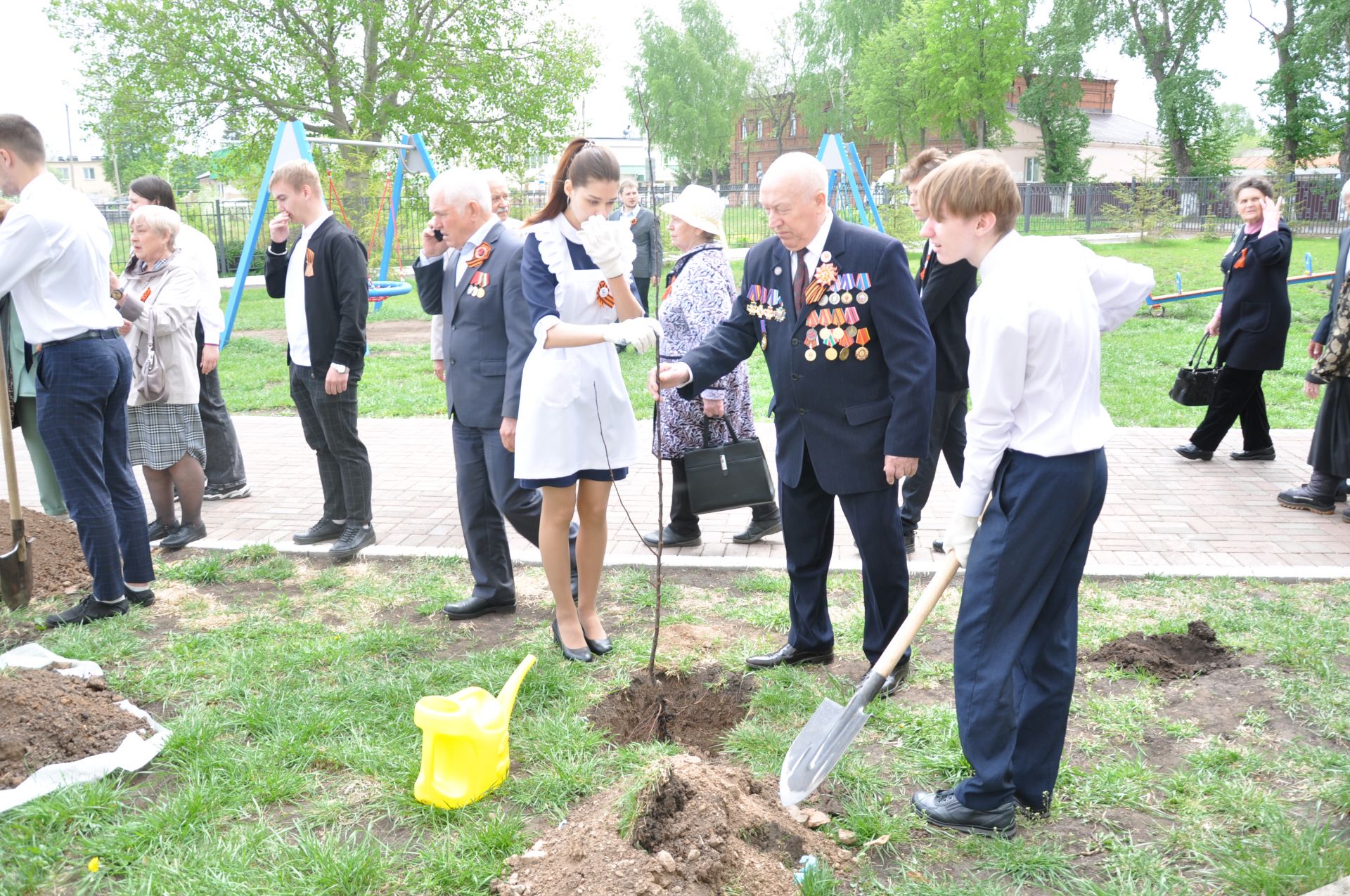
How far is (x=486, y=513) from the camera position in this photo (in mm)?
4910

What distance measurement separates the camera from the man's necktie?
376 cm

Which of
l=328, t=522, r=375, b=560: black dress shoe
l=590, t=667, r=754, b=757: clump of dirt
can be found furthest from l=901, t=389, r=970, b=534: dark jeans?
l=328, t=522, r=375, b=560: black dress shoe

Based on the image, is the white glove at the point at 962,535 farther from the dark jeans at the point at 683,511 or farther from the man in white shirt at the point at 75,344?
the man in white shirt at the point at 75,344

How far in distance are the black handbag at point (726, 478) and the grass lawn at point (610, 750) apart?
445 mm

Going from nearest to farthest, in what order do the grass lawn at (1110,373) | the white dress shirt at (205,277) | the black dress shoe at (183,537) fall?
the black dress shoe at (183,537) < the white dress shirt at (205,277) < the grass lawn at (1110,373)

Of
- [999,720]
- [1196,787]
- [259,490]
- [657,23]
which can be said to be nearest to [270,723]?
[999,720]

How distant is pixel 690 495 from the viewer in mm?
5207

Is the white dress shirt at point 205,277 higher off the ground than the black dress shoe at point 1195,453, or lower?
higher

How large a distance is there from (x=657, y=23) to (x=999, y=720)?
6092 centimetres

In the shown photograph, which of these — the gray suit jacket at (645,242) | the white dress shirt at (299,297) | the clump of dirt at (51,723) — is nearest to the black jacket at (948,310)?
the white dress shirt at (299,297)

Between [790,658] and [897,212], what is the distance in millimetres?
21395

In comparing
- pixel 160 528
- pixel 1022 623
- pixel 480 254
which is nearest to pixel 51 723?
pixel 480 254

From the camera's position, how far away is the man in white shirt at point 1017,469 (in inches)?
105

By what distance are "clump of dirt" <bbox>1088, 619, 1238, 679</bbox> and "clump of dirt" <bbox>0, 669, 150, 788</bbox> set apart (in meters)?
3.76
